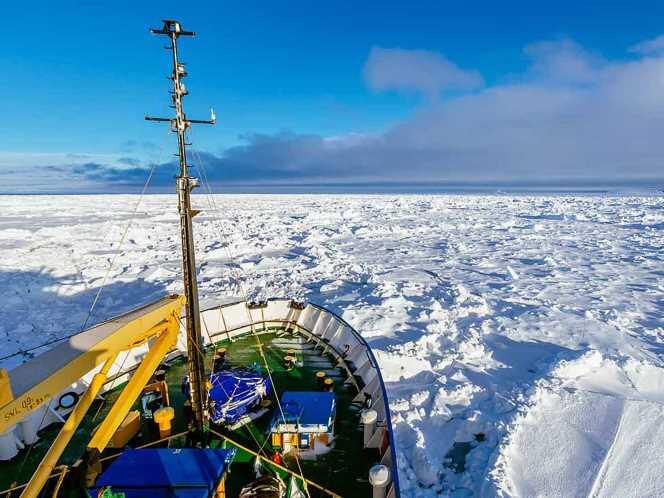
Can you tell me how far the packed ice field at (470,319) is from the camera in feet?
23.8

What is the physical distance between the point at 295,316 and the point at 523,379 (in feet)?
20.1

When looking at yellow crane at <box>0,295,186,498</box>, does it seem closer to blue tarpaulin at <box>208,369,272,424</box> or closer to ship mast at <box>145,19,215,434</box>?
ship mast at <box>145,19,215,434</box>

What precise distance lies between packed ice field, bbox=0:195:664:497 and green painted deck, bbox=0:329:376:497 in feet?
5.42

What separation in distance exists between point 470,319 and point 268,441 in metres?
10.0

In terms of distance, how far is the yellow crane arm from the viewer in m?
3.34

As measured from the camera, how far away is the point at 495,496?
6434 millimetres

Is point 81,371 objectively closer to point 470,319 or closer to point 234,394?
point 234,394

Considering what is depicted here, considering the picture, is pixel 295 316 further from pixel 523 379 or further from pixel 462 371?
pixel 523 379

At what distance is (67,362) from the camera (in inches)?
153

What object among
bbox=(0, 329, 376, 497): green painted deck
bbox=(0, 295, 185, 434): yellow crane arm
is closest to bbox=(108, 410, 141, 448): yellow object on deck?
bbox=(0, 329, 376, 497): green painted deck

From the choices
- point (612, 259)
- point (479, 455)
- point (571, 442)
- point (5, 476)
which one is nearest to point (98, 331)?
point (5, 476)

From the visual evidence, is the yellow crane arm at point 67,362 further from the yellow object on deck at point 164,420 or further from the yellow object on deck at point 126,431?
the yellow object on deck at point 126,431

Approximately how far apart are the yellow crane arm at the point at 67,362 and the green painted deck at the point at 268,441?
6.57 feet

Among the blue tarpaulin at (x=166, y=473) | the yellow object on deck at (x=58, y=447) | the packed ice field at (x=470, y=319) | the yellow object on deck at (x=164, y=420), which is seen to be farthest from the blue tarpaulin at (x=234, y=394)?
the packed ice field at (x=470, y=319)
